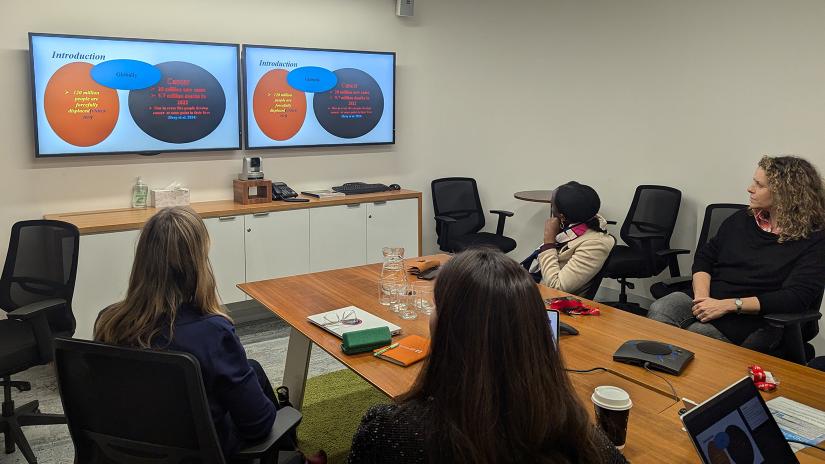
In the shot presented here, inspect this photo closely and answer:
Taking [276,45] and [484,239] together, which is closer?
[276,45]

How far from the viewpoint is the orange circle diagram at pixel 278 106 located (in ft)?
15.6

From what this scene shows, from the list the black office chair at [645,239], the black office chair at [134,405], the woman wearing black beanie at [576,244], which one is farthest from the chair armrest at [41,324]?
the black office chair at [645,239]

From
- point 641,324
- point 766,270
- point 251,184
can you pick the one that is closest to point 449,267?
point 641,324

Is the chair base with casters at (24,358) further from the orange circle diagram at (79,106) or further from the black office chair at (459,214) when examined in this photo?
the black office chair at (459,214)

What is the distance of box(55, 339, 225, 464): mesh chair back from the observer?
1.59 meters

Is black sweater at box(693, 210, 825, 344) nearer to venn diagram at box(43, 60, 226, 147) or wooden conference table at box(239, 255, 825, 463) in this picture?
wooden conference table at box(239, 255, 825, 463)

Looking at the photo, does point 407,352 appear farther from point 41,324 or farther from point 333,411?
point 41,324

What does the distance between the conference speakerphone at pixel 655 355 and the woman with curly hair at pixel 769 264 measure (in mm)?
880

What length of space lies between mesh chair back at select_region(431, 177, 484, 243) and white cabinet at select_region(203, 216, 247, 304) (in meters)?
1.73

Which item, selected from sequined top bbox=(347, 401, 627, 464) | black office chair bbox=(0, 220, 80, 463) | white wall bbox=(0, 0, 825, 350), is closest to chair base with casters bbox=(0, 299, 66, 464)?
black office chair bbox=(0, 220, 80, 463)

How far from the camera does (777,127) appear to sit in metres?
4.39

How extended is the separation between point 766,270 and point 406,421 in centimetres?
246

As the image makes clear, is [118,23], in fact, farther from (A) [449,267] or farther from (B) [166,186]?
(A) [449,267]

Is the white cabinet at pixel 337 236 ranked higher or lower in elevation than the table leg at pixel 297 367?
higher
